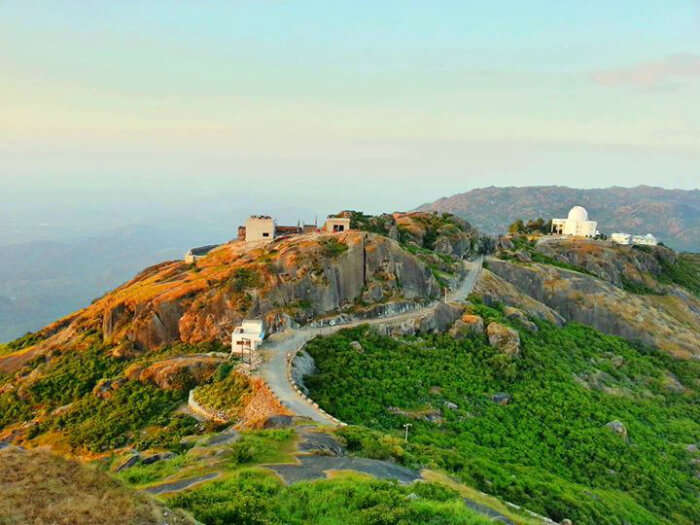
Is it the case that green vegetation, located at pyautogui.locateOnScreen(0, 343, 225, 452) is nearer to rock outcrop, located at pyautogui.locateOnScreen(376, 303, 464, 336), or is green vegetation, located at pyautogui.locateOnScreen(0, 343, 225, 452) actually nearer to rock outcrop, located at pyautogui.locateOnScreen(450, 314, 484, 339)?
rock outcrop, located at pyautogui.locateOnScreen(376, 303, 464, 336)

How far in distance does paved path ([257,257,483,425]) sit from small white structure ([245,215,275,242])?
2403 centimetres

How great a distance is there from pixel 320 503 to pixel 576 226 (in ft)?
390

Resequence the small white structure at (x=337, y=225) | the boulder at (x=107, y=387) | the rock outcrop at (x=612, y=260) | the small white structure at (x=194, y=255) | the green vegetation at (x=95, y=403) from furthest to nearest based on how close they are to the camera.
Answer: the rock outcrop at (x=612, y=260) → the small white structure at (x=194, y=255) → the small white structure at (x=337, y=225) → the boulder at (x=107, y=387) → the green vegetation at (x=95, y=403)

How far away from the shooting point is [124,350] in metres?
48.5

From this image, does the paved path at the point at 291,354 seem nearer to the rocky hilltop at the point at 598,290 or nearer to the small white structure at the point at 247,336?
the small white structure at the point at 247,336

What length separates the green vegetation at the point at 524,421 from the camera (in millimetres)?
29000

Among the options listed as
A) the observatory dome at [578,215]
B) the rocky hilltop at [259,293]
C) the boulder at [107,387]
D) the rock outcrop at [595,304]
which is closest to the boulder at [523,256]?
the rock outcrop at [595,304]

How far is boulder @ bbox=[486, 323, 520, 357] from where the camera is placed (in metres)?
50.9

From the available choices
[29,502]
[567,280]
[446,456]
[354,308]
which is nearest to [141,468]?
[29,502]

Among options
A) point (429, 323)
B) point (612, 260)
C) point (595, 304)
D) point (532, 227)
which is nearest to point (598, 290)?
point (595, 304)

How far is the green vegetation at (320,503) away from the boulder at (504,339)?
106ft

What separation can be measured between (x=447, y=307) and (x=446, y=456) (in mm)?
26831

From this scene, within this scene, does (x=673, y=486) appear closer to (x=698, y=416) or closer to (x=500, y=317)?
(x=698, y=416)

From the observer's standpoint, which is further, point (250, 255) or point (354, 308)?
point (250, 255)
